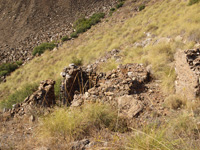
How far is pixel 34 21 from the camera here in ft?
67.7

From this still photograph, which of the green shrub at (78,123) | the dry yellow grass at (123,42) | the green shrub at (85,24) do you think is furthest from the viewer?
the green shrub at (85,24)

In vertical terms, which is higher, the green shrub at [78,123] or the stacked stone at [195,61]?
the stacked stone at [195,61]

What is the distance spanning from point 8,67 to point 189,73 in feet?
48.9

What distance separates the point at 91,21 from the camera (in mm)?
17938

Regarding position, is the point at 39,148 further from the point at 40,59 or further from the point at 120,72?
the point at 40,59

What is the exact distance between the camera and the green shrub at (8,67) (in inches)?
531

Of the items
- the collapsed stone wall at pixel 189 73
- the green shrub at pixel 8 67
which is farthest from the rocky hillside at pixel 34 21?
the collapsed stone wall at pixel 189 73

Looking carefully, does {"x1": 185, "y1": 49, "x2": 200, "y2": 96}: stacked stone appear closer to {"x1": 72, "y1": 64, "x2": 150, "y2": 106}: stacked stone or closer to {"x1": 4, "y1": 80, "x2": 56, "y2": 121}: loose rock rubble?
{"x1": 72, "y1": 64, "x2": 150, "y2": 106}: stacked stone

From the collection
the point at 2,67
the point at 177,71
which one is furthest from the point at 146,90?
the point at 2,67

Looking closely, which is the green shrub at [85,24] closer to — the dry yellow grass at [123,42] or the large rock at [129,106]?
→ the dry yellow grass at [123,42]

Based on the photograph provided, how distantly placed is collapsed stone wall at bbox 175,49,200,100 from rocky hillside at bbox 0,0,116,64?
50.0 ft

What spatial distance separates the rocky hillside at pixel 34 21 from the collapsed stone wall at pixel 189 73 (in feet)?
50.0

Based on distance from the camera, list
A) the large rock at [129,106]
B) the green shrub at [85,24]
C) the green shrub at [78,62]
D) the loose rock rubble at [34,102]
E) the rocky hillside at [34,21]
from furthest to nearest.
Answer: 1. the rocky hillside at [34,21]
2. the green shrub at [85,24]
3. the green shrub at [78,62]
4. the loose rock rubble at [34,102]
5. the large rock at [129,106]

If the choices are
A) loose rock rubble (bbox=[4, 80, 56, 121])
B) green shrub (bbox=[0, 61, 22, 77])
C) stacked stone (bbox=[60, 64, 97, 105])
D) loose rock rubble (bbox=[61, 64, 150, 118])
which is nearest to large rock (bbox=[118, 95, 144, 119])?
loose rock rubble (bbox=[61, 64, 150, 118])
